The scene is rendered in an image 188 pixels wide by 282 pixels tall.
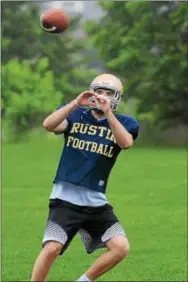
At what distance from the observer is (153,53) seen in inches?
1591

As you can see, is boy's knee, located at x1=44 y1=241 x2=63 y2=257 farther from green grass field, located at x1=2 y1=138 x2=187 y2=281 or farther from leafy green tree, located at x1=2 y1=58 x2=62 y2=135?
leafy green tree, located at x1=2 y1=58 x2=62 y2=135

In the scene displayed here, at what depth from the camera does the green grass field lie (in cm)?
851

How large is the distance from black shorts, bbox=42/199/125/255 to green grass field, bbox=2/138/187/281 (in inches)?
89.8

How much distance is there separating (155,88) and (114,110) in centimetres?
3399

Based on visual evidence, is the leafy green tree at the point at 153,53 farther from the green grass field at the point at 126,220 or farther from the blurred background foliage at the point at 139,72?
the green grass field at the point at 126,220

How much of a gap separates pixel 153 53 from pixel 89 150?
1380 inches

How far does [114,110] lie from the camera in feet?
19.1

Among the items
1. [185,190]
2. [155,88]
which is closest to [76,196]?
[185,190]

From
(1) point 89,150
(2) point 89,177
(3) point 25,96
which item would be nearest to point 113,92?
(1) point 89,150

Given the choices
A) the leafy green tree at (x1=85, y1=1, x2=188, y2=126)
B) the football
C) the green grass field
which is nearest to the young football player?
the football

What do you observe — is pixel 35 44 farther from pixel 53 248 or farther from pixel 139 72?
pixel 53 248

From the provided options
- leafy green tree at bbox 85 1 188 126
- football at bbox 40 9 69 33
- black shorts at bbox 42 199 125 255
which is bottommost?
black shorts at bbox 42 199 125 255

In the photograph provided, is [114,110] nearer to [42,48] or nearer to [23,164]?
[23,164]

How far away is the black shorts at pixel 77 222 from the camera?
226 inches
